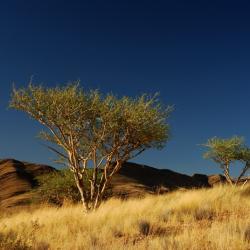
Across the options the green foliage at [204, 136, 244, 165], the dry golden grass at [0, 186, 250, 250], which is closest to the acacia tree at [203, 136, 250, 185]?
the green foliage at [204, 136, 244, 165]

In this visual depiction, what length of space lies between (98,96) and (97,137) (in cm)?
282

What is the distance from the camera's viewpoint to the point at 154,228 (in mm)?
14852

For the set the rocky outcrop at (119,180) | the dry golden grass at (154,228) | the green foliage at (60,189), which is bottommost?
the dry golden grass at (154,228)

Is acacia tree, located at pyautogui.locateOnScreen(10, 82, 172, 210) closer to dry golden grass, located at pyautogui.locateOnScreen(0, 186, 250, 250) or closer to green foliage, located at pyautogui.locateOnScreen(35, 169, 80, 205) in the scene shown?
dry golden grass, located at pyautogui.locateOnScreen(0, 186, 250, 250)

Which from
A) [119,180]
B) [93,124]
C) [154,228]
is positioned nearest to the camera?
[154,228]

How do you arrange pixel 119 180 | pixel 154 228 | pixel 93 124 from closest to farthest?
pixel 154 228, pixel 93 124, pixel 119 180

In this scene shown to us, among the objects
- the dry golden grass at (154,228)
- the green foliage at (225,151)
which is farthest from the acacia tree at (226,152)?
the dry golden grass at (154,228)

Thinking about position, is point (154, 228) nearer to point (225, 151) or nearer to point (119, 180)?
point (225, 151)

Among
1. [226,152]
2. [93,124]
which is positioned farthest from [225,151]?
[93,124]

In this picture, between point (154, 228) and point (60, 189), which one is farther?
point (60, 189)

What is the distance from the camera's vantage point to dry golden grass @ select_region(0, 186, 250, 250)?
11.2 metres

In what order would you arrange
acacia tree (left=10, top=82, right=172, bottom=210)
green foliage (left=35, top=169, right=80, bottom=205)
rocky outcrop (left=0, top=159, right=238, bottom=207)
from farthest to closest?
1. rocky outcrop (left=0, top=159, right=238, bottom=207)
2. green foliage (left=35, top=169, right=80, bottom=205)
3. acacia tree (left=10, top=82, right=172, bottom=210)

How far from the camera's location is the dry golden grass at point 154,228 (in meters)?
11.2

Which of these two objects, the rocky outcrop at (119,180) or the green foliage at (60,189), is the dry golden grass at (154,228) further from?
the rocky outcrop at (119,180)
